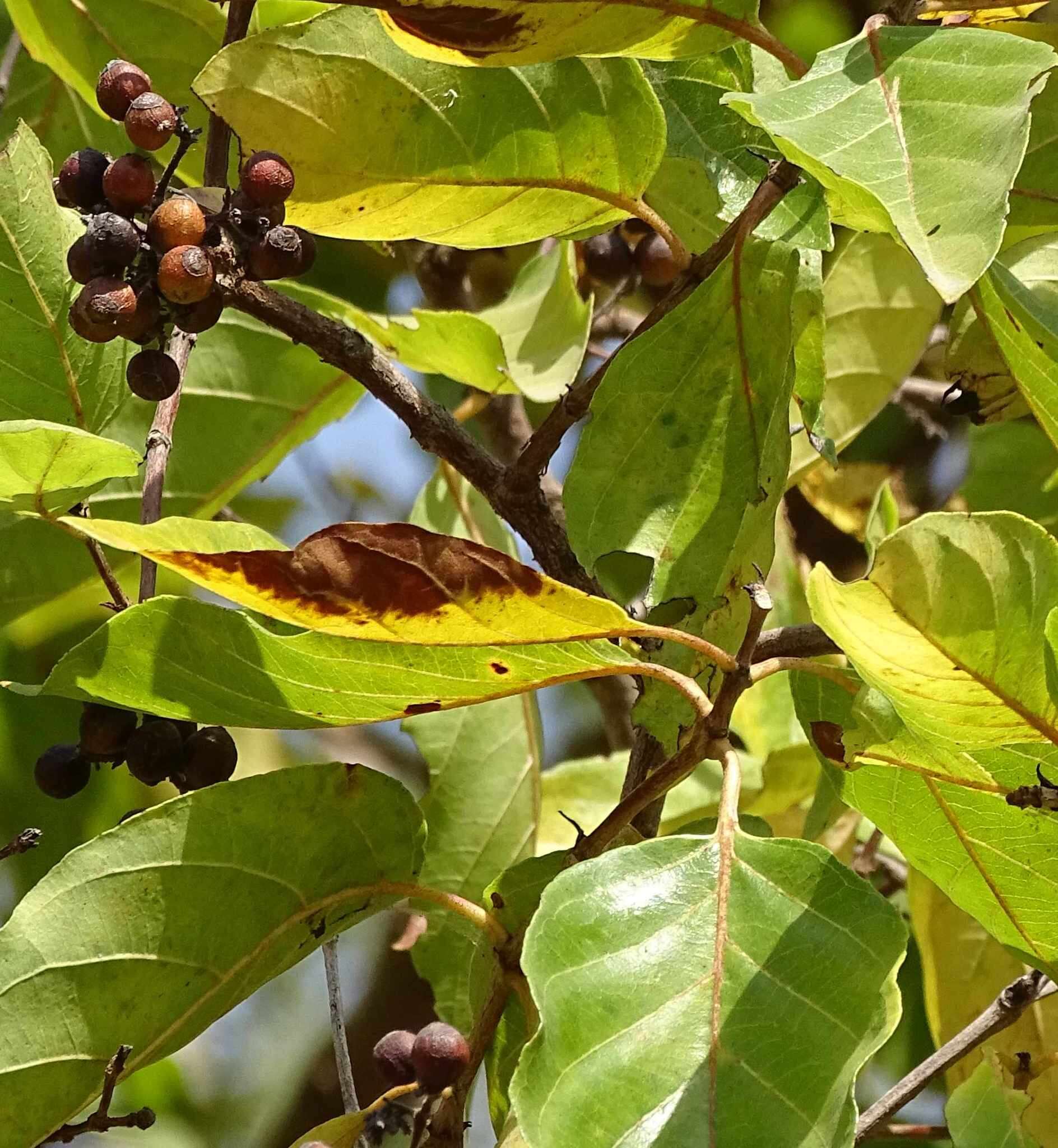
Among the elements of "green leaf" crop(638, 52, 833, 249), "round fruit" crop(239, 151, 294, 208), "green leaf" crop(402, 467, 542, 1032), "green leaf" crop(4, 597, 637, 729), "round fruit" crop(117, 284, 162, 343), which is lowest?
"green leaf" crop(402, 467, 542, 1032)

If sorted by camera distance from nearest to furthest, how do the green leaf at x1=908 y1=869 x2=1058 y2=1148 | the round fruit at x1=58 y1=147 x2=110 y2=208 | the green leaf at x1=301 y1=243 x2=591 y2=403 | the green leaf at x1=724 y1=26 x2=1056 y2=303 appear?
the green leaf at x1=724 y1=26 x2=1056 y2=303 < the round fruit at x1=58 y1=147 x2=110 y2=208 < the green leaf at x1=301 y1=243 x2=591 y2=403 < the green leaf at x1=908 y1=869 x2=1058 y2=1148

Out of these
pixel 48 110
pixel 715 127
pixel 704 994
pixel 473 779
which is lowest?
pixel 473 779

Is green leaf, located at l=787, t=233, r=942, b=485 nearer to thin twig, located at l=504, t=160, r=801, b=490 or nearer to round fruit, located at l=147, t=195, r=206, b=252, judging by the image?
thin twig, located at l=504, t=160, r=801, b=490

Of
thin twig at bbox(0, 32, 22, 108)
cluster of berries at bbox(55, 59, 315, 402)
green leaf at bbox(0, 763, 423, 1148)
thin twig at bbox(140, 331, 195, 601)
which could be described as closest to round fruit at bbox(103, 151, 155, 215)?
cluster of berries at bbox(55, 59, 315, 402)

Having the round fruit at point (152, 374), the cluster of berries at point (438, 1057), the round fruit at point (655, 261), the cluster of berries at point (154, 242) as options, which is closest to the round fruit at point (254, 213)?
the cluster of berries at point (154, 242)

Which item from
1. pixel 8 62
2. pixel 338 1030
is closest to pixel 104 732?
pixel 338 1030

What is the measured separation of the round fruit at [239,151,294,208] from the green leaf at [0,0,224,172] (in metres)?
0.42

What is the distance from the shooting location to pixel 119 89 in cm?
88

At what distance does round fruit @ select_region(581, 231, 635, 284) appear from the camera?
1411 mm

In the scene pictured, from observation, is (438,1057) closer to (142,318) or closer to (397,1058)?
(397,1058)

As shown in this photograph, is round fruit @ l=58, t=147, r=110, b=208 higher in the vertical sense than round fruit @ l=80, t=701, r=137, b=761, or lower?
higher

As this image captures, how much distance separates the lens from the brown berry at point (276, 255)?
809 mm

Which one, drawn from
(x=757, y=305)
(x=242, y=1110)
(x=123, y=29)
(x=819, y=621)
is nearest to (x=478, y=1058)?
(x=819, y=621)

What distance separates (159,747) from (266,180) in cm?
35
